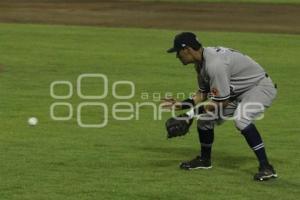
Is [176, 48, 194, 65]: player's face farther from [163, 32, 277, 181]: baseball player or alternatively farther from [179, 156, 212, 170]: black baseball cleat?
[179, 156, 212, 170]: black baseball cleat

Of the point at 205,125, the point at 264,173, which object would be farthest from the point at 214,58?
the point at 264,173

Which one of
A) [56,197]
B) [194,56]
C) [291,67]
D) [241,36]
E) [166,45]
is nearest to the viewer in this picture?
[56,197]

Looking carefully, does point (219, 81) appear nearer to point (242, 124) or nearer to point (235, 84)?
point (235, 84)

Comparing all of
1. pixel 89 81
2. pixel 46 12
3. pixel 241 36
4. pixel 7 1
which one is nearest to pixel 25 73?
pixel 89 81

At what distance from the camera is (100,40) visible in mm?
26500

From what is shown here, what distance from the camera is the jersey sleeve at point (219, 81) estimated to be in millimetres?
9828

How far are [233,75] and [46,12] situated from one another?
24351mm

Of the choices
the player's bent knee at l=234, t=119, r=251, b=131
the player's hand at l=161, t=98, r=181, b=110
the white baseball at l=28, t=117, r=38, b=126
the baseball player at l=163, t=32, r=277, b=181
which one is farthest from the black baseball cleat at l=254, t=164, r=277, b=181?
Result: the white baseball at l=28, t=117, r=38, b=126

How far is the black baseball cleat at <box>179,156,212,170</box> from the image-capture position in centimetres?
1070

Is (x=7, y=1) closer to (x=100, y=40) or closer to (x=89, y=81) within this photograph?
(x=100, y=40)

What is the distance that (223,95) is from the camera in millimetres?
9859

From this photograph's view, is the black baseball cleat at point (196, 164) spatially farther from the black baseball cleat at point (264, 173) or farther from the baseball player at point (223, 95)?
the black baseball cleat at point (264, 173)

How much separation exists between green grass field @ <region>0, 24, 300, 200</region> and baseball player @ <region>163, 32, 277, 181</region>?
51cm

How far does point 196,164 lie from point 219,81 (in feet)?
4.52
